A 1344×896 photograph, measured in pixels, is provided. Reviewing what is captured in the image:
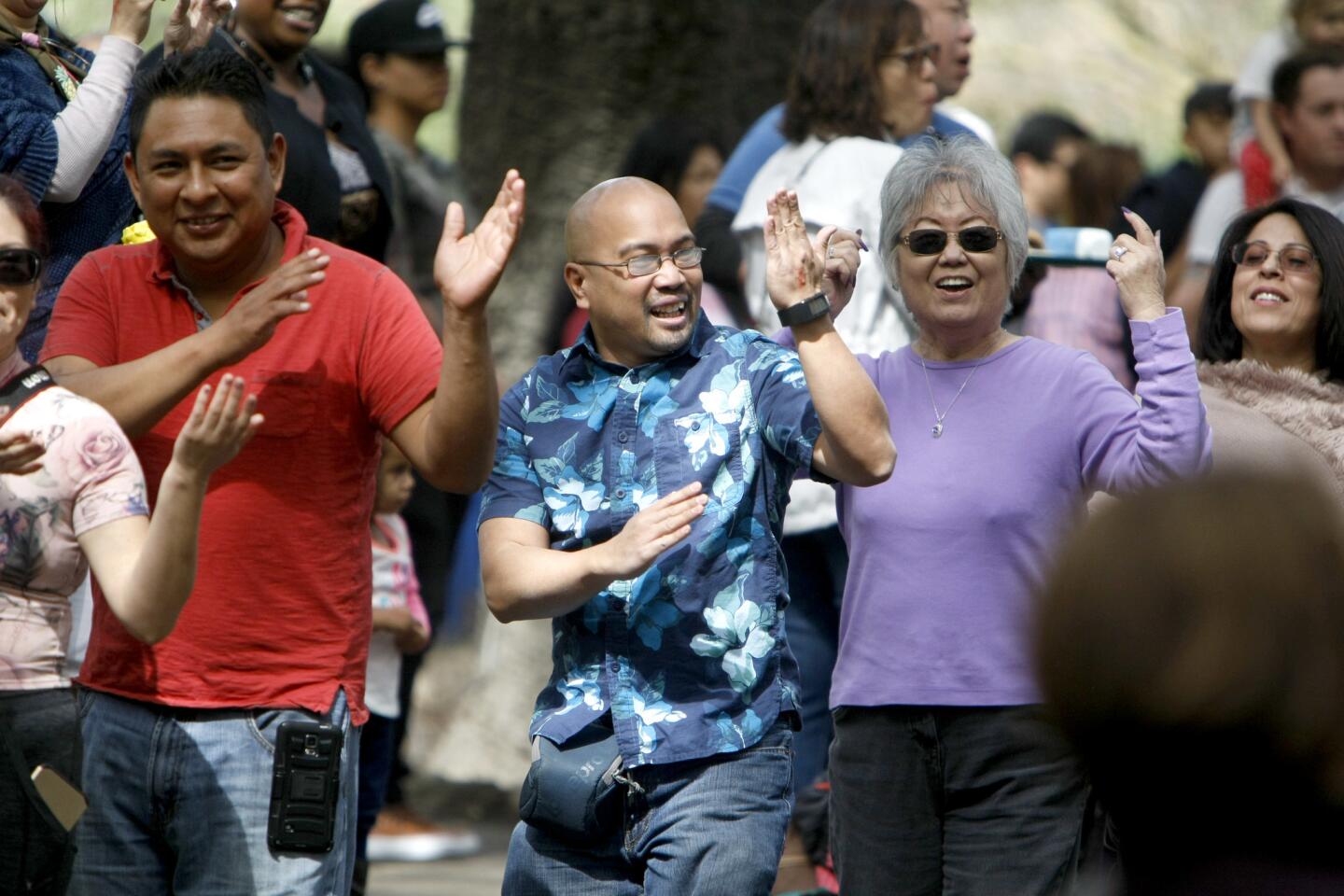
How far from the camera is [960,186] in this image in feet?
13.6

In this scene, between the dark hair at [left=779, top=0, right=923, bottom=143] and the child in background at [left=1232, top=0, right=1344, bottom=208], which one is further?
the child in background at [left=1232, top=0, right=1344, bottom=208]

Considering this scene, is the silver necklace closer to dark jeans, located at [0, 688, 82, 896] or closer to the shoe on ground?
dark jeans, located at [0, 688, 82, 896]

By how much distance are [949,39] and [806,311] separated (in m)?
2.43

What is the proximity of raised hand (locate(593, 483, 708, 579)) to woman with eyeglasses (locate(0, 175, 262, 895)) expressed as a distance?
2.25 ft

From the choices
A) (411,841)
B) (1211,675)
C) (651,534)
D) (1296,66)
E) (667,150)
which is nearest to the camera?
(1211,675)

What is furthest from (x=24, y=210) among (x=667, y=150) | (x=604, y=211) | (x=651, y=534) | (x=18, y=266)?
(x=667, y=150)

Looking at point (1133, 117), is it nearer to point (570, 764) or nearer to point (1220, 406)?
point (1220, 406)

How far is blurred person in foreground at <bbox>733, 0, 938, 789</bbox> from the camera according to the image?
16.6 ft

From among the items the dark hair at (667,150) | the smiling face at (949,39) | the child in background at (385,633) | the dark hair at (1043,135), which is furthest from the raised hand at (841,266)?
the dark hair at (1043,135)

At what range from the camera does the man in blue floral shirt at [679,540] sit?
3.63m

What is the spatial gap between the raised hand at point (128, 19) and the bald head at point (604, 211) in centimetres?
112

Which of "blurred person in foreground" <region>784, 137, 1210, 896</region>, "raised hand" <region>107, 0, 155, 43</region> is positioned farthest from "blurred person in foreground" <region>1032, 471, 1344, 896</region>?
"raised hand" <region>107, 0, 155, 43</region>

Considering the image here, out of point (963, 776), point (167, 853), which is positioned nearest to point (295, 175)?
point (167, 853)

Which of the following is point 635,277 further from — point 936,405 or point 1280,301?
point 1280,301
